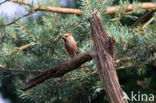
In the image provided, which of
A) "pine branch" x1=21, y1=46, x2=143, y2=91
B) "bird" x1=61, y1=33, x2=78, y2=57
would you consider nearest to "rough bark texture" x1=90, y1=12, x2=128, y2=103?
"pine branch" x1=21, y1=46, x2=143, y2=91

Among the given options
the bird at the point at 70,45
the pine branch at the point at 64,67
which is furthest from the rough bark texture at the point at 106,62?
the bird at the point at 70,45

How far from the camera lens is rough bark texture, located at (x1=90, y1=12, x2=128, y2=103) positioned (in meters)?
1.39

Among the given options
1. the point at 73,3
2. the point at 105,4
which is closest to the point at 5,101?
the point at 73,3

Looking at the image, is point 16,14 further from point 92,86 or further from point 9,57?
point 92,86

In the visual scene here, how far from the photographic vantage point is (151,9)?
2.45 meters

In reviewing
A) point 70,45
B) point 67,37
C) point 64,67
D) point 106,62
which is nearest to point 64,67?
point 64,67

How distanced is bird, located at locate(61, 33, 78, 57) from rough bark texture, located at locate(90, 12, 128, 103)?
1.40 feet

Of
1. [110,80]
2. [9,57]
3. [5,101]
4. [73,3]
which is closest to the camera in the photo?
[110,80]

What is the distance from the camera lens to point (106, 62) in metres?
1.41

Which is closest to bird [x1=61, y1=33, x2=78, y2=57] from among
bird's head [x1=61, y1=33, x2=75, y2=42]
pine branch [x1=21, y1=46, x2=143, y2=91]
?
Answer: bird's head [x1=61, y1=33, x2=75, y2=42]

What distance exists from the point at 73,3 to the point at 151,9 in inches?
33.4

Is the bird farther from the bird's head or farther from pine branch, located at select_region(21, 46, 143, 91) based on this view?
pine branch, located at select_region(21, 46, 143, 91)

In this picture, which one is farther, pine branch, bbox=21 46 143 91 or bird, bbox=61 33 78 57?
bird, bbox=61 33 78 57

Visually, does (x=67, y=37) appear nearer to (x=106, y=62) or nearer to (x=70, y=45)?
(x=70, y=45)
